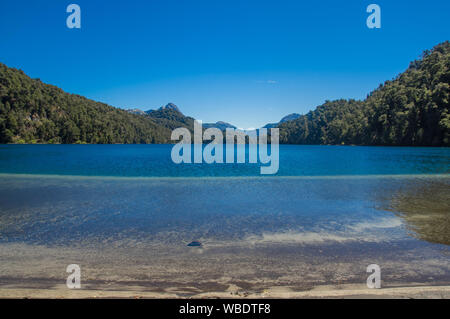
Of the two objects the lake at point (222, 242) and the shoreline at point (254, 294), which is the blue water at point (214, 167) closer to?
the lake at point (222, 242)

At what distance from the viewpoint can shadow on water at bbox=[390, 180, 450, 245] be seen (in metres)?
9.68

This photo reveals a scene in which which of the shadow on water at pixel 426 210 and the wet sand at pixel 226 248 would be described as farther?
the shadow on water at pixel 426 210

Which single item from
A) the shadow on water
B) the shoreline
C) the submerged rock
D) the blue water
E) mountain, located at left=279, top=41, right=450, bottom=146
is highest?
mountain, located at left=279, top=41, right=450, bottom=146

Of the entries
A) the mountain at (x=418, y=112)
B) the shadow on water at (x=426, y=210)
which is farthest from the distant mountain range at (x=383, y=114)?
the shadow on water at (x=426, y=210)

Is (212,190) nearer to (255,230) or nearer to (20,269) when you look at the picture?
(255,230)

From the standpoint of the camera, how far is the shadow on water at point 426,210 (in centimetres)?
968

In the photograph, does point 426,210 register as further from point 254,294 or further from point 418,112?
point 418,112

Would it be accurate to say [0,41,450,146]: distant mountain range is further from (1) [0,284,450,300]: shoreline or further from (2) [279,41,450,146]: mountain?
(1) [0,284,450,300]: shoreline

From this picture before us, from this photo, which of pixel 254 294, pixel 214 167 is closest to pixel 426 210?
pixel 254 294

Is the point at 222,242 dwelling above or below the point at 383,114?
below

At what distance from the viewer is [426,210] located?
13523mm

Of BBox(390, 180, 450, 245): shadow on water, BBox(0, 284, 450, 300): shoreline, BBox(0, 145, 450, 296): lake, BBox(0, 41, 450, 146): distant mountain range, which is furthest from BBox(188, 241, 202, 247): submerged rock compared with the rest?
BBox(0, 41, 450, 146): distant mountain range

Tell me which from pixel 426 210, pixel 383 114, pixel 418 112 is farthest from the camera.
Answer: pixel 383 114
